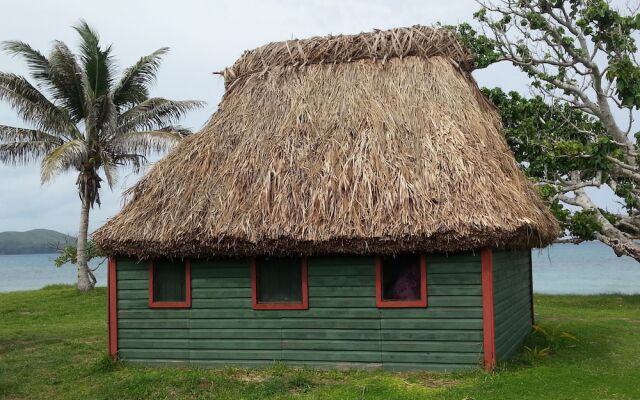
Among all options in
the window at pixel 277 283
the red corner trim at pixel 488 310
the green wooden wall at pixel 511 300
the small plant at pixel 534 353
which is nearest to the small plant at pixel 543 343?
the small plant at pixel 534 353

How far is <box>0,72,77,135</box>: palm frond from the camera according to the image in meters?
24.7

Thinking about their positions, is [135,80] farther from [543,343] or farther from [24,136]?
[543,343]

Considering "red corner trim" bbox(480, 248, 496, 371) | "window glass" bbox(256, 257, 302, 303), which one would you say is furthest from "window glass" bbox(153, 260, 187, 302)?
"red corner trim" bbox(480, 248, 496, 371)

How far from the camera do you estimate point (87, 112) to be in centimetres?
2586

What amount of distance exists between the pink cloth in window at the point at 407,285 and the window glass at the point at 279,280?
161 centimetres

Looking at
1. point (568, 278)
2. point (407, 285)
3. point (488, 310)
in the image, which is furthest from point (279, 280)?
point (568, 278)

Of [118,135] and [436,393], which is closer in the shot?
[436,393]

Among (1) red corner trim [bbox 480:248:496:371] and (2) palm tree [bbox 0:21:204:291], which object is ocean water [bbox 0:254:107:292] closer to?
(2) palm tree [bbox 0:21:204:291]

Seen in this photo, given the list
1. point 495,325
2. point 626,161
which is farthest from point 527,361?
point 626,161

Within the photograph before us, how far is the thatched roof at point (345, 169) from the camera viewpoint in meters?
10.9

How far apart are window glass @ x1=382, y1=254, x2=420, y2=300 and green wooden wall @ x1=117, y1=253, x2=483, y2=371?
8.9 inches

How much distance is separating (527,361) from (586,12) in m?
8.30

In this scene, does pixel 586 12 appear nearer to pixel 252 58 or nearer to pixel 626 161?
pixel 626 161

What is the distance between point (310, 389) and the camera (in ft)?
33.8
